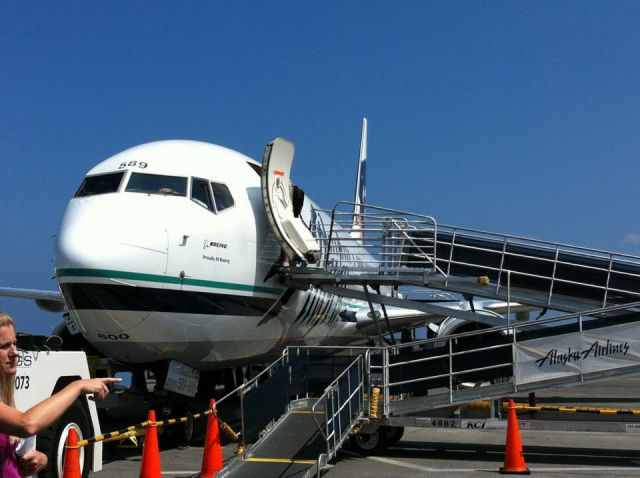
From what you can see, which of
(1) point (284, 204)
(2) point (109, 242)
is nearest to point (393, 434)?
(1) point (284, 204)

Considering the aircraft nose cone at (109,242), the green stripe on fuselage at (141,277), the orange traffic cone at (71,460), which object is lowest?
the orange traffic cone at (71,460)

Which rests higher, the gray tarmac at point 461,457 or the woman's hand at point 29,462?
the woman's hand at point 29,462

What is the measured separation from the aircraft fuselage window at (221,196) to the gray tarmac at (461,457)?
132 inches

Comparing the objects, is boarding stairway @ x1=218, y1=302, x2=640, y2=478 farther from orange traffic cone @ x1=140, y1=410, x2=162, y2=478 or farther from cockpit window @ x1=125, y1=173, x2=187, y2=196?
cockpit window @ x1=125, y1=173, x2=187, y2=196

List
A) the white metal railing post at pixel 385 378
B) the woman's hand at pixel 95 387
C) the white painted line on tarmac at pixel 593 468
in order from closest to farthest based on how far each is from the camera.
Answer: the woman's hand at pixel 95 387 < the white painted line on tarmac at pixel 593 468 < the white metal railing post at pixel 385 378

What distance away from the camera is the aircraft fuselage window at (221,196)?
11.3 meters

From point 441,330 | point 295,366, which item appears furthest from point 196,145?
point 441,330

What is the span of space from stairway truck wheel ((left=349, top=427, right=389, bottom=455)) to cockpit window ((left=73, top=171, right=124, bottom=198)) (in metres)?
4.58

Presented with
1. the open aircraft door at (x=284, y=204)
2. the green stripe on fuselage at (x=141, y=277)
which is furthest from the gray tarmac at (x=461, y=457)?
the open aircraft door at (x=284, y=204)

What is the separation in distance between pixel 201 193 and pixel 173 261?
4.40ft

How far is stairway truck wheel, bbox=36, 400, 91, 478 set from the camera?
687 cm

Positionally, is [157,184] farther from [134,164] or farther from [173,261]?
[173,261]

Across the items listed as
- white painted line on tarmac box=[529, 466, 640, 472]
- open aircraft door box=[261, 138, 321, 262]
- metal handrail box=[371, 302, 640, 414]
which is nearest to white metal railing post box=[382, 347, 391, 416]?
metal handrail box=[371, 302, 640, 414]

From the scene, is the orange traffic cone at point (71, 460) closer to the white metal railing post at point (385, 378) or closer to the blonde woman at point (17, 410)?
the blonde woman at point (17, 410)
